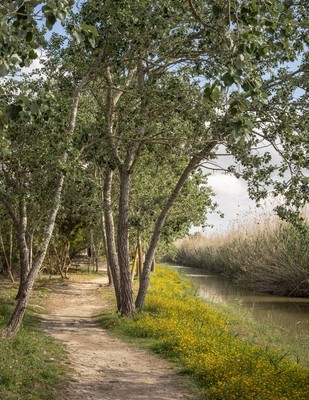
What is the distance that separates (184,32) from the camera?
1412cm

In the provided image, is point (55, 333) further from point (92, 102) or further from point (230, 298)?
point (230, 298)

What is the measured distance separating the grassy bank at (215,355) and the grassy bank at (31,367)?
8.42 feet

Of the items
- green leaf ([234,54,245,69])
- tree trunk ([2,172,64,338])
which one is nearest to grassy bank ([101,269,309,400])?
tree trunk ([2,172,64,338])

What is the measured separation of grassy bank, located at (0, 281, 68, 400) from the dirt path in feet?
1.02

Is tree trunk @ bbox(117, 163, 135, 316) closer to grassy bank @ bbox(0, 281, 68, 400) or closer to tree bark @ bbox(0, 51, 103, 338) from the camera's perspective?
grassy bank @ bbox(0, 281, 68, 400)

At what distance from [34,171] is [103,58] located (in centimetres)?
370

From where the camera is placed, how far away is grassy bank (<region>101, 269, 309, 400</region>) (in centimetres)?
945

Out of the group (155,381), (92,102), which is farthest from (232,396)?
(92,102)

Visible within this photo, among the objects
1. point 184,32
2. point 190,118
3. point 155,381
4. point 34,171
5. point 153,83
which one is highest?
point 184,32

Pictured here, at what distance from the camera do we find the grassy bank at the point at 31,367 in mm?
9117

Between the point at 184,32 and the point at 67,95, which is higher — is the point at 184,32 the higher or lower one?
the higher one

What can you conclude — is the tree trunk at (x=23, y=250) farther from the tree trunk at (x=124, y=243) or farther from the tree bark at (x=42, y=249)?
the tree bark at (x=42, y=249)

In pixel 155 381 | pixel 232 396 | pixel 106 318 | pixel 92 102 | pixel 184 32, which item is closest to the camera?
pixel 232 396

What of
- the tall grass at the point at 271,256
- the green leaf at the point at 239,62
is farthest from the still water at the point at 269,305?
the green leaf at the point at 239,62
